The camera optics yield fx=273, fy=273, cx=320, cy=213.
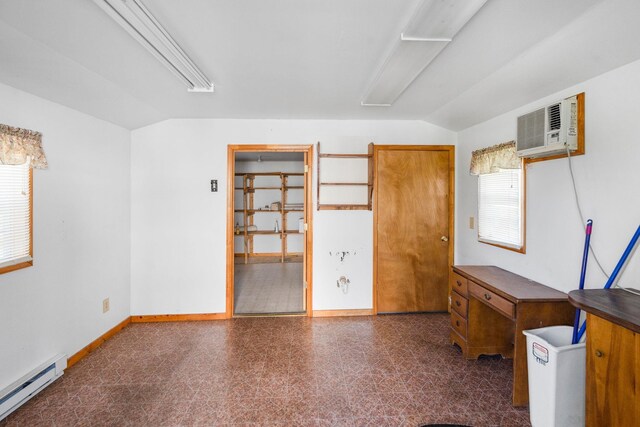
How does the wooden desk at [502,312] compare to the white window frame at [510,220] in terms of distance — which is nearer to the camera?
the wooden desk at [502,312]

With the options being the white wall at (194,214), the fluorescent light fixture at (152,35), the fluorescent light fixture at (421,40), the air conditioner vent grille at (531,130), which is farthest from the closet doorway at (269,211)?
the air conditioner vent grille at (531,130)

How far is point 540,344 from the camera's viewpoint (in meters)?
1.62

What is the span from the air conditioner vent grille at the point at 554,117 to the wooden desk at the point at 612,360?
1.16 metres

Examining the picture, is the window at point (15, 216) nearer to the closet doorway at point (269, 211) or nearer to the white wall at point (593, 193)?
the closet doorway at point (269, 211)

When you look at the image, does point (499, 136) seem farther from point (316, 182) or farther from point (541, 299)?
point (316, 182)

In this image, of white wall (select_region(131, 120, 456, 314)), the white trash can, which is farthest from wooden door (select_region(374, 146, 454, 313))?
the white trash can

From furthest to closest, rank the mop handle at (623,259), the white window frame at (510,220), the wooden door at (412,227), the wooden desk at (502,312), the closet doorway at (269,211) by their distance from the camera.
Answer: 1. the closet doorway at (269,211)
2. the wooden door at (412,227)
3. the white window frame at (510,220)
4. the wooden desk at (502,312)
5. the mop handle at (623,259)

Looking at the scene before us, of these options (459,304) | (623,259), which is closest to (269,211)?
(459,304)

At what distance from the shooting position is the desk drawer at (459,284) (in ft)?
8.01

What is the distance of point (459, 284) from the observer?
8.28 feet

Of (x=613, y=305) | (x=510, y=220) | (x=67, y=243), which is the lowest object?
(x=613, y=305)

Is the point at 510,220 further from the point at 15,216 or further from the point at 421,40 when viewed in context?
A: the point at 15,216

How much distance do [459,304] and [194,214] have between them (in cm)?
296

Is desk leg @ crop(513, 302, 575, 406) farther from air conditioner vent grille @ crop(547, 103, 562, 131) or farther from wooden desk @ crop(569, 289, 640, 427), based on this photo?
air conditioner vent grille @ crop(547, 103, 562, 131)
